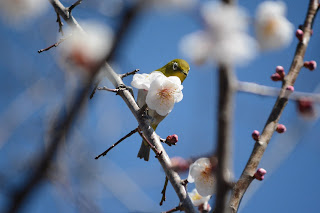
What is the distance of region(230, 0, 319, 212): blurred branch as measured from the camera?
190 centimetres

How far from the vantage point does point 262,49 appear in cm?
107

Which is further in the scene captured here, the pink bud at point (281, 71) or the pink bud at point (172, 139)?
the pink bud at point (172, 139)

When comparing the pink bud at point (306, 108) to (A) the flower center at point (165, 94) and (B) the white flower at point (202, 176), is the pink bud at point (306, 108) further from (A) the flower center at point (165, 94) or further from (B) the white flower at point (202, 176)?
(A) the flower center at point (165, 94)

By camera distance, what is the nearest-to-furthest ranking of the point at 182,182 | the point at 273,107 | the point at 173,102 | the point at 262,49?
the point at 262,49 < the point at 182,182 < the point at 273,107 < the point at 173,102

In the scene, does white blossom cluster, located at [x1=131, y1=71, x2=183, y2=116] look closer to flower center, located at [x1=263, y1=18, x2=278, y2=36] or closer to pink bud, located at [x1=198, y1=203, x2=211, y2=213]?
pink bud, located at [x1=198, y1=203, x2=211, y2=213]

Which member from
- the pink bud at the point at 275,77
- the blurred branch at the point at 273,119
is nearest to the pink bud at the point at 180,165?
the blurred branch at the point at 273,119

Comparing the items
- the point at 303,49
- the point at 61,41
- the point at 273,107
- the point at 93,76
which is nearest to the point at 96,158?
the point at 61,41

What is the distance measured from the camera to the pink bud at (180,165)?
74.4 inches

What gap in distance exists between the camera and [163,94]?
93.9 inches

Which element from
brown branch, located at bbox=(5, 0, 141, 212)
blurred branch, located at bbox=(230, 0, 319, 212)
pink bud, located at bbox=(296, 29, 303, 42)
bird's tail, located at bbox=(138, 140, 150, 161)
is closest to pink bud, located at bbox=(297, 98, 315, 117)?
blurred branch, located at bbox=(230, 0, 319, 212)

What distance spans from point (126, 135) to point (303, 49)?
4.42 feet

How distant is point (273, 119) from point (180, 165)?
0.69 meters

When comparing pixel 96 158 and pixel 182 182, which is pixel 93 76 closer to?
pixel 182 182

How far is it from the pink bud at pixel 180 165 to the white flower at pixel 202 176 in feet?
0.32
